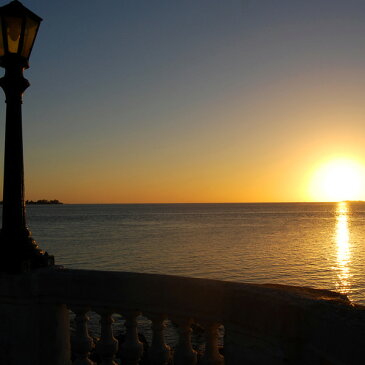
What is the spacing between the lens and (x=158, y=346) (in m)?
3.40

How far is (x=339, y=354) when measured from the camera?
1965mm

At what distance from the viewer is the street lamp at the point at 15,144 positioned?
13.5 ft

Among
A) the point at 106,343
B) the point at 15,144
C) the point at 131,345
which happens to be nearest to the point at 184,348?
the point at 131,345

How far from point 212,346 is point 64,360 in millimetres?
1553

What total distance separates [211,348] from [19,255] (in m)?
2.05

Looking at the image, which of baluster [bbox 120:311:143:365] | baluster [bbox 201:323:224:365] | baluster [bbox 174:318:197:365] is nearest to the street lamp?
baluster [bbox 120:311:143:365]

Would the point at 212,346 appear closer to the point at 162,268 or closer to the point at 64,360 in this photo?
the point at 64,360

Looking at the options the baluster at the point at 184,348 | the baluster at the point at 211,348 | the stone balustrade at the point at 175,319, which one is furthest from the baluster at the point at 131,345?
the baluster at the point at 211,348

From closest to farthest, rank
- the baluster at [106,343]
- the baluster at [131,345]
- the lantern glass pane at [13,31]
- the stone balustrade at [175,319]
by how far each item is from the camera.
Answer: the stone balustrade at [175,319] → the baluster at [131,345] → the baluster at [106,343] → the lantern glass pane at [13,31]

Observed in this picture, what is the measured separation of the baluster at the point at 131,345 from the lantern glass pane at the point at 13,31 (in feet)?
9.13

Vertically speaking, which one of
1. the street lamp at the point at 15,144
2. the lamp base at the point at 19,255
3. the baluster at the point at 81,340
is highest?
the street lamp at the point at 15,144

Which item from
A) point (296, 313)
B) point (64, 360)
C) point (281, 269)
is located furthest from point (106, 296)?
point (281, 269)

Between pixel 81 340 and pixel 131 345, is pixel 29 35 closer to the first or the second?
pixel 81 340

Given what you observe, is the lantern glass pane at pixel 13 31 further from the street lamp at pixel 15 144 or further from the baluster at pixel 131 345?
the baluster at pixel 131 345
